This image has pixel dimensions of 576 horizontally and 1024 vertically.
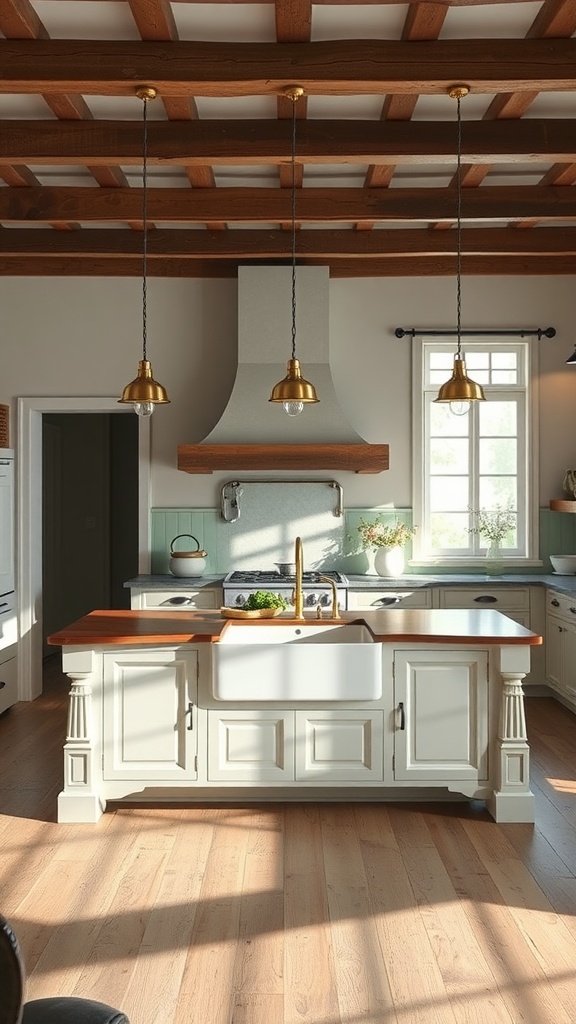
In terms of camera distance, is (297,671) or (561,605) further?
(561,605)

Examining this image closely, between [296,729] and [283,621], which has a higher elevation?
[283,621]

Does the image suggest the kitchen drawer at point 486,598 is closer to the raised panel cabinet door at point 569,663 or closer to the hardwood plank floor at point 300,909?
the raised panel cabinet door at point 569,663

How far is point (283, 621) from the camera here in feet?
14.9

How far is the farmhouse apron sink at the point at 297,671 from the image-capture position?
13.9 feet

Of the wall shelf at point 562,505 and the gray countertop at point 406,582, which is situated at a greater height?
the wall shelf at point 562,505

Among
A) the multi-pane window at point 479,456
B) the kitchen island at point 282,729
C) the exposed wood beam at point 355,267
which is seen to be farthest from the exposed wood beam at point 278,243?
the kitchen island at point 282,729

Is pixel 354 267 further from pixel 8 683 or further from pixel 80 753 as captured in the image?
pixel 80 753

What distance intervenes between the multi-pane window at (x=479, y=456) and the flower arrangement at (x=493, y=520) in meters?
0.02


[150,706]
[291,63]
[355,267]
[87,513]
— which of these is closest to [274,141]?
[291,63]

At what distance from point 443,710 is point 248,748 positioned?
0.88 metres

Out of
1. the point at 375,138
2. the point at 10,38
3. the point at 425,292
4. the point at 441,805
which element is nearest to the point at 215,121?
the point at 375,138

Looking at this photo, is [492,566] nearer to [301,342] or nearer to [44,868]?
[301,342]

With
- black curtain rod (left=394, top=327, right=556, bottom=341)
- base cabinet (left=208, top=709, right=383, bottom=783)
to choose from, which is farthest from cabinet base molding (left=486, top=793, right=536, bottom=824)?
black curtain rod (left=394, top=327, right=556, bottom=341)

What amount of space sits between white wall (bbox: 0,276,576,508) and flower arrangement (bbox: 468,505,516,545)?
282mm
